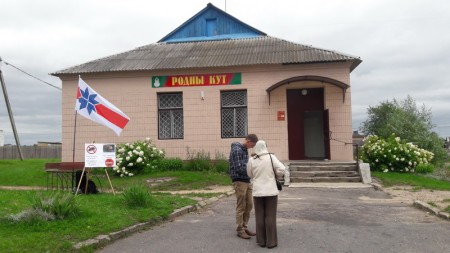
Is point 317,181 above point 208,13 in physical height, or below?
below

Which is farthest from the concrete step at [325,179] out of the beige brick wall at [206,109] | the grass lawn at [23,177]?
the grass lawn at [23,177]

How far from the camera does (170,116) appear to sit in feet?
67.3

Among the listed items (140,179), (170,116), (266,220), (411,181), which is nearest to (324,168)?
(411,181)

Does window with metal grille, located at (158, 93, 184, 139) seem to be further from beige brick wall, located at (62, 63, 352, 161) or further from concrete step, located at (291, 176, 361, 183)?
concrete step, located at (291, 176, 361, 183)

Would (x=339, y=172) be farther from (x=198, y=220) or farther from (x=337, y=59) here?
(x=198, y=220)

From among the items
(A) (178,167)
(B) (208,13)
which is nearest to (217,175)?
(A) (178,167)

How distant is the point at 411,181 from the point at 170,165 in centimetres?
939

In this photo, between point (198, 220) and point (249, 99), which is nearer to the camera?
point (198, 220)

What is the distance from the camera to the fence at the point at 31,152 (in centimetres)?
4131

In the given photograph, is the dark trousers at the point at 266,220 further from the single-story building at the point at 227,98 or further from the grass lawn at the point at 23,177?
the single-story building at the point at 227,98

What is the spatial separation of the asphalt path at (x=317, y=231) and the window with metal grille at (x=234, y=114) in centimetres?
828

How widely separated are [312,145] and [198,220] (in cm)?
1263

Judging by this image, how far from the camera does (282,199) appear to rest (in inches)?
494

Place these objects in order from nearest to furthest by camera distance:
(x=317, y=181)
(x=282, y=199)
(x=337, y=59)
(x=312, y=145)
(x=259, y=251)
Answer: (x=259, y=251) → (x=282, y=199) → (x=317, y=181) → (x=337, y=59) → (x=312, y=145)
